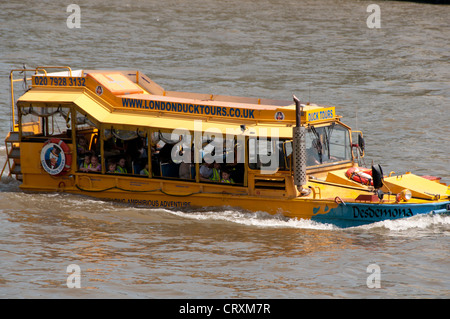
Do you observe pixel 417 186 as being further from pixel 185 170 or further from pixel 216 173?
pixel 185 170

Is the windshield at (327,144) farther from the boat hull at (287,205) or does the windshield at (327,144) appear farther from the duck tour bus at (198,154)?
the boat hull at (287,205)

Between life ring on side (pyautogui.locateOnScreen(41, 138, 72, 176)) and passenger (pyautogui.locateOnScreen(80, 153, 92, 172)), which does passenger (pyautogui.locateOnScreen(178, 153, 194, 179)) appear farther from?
life ring on side (pyautogui.locateOnScreen(41, 138, 72, 176))

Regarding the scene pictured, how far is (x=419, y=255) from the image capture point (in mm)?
14094

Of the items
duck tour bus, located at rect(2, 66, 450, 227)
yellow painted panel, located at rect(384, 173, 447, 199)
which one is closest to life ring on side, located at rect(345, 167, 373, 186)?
duck tour bus, located at rect(2, 66, 450, 227)

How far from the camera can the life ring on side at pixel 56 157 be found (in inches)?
657

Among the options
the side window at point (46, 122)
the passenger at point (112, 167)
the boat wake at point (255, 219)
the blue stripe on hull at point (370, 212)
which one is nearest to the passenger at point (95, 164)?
the passenger at point (112, 167)

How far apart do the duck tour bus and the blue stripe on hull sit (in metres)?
0.02

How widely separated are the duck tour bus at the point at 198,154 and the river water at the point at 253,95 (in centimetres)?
36

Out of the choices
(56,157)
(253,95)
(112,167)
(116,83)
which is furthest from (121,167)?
(253,95)

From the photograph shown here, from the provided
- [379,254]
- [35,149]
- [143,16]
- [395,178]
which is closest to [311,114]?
[395,178]

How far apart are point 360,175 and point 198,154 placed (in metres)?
3.15

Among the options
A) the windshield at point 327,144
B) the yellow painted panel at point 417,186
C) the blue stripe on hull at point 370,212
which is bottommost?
the blue stripe on hull at point 370,212

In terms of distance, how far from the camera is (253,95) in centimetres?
2805
